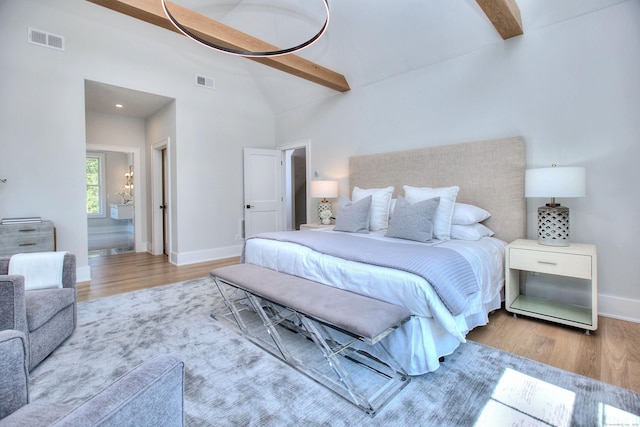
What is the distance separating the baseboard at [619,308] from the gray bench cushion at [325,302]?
2.22 meters

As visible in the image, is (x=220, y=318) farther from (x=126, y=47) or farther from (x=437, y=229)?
(x=126, y=47)

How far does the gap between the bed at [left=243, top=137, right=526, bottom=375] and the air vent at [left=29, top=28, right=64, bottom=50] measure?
3.53 m

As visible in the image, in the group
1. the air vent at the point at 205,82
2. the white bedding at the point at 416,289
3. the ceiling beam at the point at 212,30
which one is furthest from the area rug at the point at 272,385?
the air vent at the point at 205,82

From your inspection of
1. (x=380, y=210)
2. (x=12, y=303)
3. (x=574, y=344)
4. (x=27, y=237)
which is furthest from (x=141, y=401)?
(x=27, y=237)

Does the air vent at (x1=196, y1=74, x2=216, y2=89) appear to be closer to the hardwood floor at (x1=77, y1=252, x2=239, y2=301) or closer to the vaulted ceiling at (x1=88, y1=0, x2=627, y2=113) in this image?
the vaulted ceiling at (x1=88, y1=0, x2=627, y2=113)

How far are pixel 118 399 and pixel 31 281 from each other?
2.34m

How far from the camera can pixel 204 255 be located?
521 centimetres

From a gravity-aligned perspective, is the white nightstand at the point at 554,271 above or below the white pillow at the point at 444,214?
below

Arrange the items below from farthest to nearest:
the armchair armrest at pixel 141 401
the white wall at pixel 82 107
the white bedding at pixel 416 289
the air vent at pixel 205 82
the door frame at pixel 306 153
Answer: the door frame at pixel 306 153 → the air vent at pixel 205 82 → the white wall at pixel 82 107 → the white bedding at pixel 416 289 → the armchair armrest at pixel 141 401

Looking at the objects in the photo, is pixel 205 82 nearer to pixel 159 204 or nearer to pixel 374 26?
pixel 159 204

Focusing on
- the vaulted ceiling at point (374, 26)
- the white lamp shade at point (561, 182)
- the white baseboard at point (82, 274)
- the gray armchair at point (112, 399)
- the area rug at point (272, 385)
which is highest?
the vaulted ceiling at point (374, 26)

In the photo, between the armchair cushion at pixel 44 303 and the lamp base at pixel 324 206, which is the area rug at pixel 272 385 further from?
the lamp base at pixel 324 206

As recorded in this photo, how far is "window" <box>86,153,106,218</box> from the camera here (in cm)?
892

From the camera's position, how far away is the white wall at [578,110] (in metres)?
2.60
